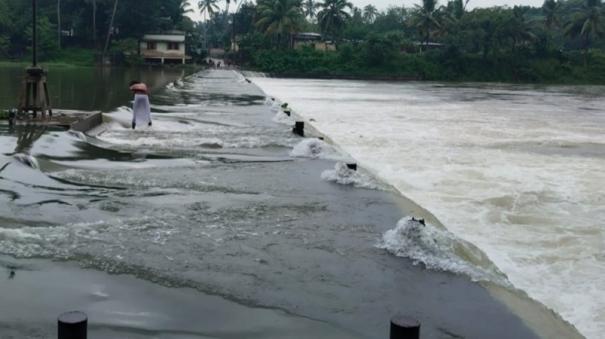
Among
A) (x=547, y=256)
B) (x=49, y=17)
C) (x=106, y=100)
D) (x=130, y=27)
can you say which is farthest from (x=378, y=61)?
(x=547, y=256)

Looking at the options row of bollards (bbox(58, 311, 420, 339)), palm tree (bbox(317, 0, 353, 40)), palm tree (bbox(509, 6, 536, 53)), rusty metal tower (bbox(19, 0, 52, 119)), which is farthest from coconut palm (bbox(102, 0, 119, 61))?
row of bollards (bbox(58, 311, 420, 339))

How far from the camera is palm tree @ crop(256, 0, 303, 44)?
220 ft

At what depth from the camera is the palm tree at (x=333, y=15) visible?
230ft

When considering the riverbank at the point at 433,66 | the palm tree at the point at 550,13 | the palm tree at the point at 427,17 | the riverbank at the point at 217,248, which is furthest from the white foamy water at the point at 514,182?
the palm tree at the point at 550,13

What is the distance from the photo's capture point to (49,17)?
63875 millimetres

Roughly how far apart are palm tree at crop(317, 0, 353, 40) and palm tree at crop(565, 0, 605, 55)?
1002 inches

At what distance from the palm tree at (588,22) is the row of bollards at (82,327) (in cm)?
7595

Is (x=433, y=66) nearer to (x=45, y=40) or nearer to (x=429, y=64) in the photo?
(x=429, y=64)

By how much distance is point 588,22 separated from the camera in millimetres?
71000

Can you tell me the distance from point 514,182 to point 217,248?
7665 mm

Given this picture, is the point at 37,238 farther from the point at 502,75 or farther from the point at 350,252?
the point at 502,75

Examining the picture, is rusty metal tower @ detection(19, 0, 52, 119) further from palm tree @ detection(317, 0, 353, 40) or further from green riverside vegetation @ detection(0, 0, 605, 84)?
palm tree @ detection(317, 0, 353, 40)

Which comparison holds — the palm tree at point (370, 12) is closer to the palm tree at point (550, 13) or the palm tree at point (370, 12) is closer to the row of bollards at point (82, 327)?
the palm tree at point (550, 13)

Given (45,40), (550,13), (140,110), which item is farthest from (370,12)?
(140,110)
